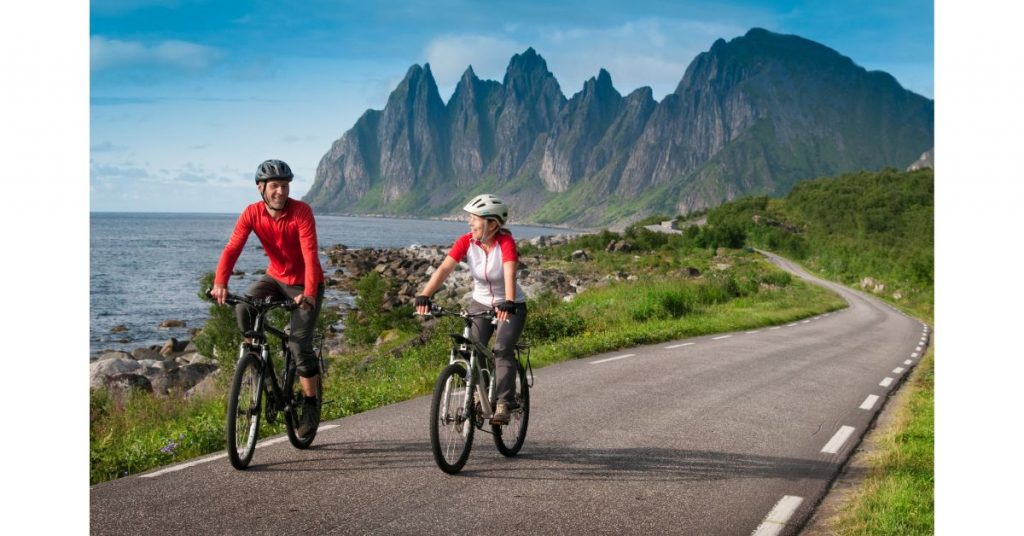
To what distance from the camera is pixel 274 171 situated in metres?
6.37

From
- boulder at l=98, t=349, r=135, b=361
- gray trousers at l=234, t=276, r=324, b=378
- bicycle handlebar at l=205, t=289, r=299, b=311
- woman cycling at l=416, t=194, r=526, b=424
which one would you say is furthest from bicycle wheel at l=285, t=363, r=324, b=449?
boulder at l=98, t=349, r=135, b=361

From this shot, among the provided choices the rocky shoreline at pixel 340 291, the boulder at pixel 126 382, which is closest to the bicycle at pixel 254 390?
the rocky shoreline at pixel 340 291

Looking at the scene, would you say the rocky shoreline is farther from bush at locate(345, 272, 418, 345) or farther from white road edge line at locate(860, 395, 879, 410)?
white road edge line at locate(860, 395, 879, 410)

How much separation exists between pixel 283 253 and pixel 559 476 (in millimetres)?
2803

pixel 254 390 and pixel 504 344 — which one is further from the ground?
pixel 504 344

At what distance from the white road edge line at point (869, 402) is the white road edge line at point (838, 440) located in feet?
5.53

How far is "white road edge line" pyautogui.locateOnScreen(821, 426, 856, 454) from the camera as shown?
7959 mm

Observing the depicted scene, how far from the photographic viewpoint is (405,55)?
378 inches

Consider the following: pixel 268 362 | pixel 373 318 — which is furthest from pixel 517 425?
pixel 373 318

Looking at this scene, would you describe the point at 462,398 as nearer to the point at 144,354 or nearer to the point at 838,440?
the point at 838,440

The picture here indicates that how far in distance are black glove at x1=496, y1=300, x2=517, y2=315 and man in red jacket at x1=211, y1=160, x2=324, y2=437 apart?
1409 millimetres

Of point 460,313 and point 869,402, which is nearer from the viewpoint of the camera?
point 460,313
